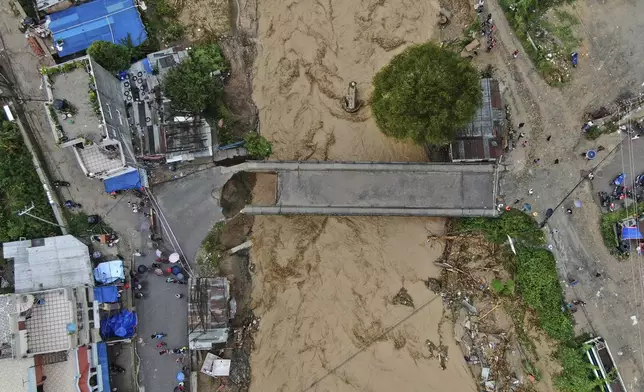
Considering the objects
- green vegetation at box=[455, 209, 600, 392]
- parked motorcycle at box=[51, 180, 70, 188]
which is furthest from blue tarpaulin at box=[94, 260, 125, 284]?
green vegetation at box=[455, 209, 600, 392]

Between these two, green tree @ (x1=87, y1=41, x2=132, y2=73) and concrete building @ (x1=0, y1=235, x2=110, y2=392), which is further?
green tree @ (x1=87, y1=41, x2=132, y2=73)

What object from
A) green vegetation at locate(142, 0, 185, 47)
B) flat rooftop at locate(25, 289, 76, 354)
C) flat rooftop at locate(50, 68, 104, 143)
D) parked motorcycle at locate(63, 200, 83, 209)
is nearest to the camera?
flat rooftop at locate(25, 289, 76, 354)

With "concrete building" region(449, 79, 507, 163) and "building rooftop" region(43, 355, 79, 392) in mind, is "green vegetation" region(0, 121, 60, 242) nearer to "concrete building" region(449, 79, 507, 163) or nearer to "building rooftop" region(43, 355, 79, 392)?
"building rooftop" region(43, 355, 79, 392)

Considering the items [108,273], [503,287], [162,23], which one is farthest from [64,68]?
[503,287]

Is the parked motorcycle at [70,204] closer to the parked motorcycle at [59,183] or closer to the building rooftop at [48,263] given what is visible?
the parked motorcycle at [59,183]

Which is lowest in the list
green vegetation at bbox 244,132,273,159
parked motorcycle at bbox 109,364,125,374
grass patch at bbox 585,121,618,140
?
parked motorcycle at bbox 109,364,125,374

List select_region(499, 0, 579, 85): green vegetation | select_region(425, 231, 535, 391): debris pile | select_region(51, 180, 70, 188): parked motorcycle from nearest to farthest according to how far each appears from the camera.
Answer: select_region(425, 231, 535, 391): debris pile
select_region(499, 0, 579, 85): green vegetation
select_region(51, 180, 70, 188): parked motorcycle

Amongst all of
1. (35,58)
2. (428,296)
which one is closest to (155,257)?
(35,58)
